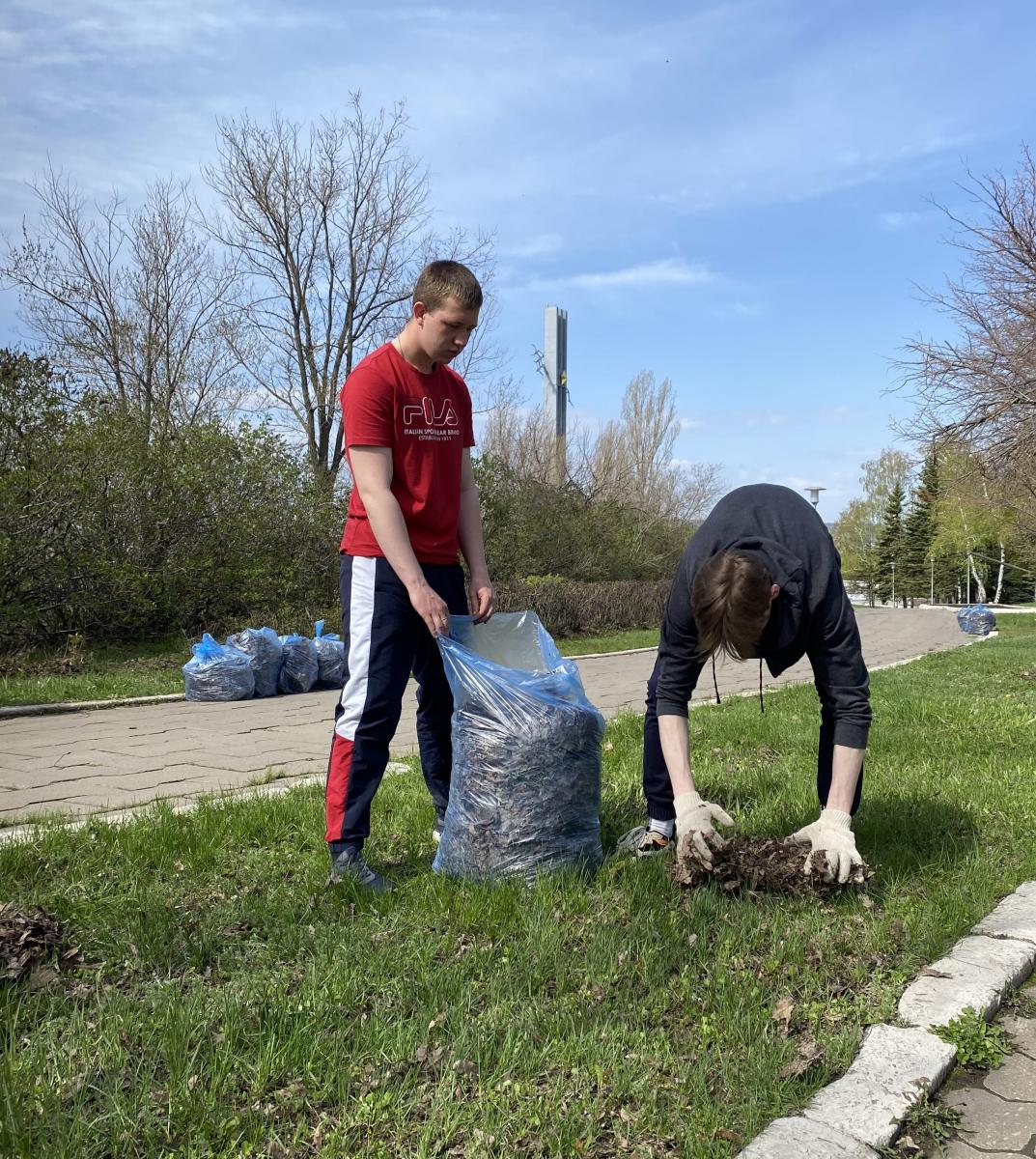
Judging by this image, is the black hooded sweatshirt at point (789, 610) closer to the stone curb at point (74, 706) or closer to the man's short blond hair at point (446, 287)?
the man's short blond hair at point (446, 287)

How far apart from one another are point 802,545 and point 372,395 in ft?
4.85

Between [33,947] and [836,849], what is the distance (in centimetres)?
236

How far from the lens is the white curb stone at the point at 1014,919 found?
313cm

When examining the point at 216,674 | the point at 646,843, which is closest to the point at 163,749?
the point at 216,674

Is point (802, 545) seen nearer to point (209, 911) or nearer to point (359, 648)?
point (359, 648)

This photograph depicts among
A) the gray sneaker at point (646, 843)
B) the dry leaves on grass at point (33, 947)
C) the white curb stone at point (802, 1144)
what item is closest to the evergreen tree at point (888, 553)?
the gray sneaker at point (646, 843)

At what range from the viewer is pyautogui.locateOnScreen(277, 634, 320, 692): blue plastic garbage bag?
987cm

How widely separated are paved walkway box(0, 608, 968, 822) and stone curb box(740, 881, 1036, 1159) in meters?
3.30

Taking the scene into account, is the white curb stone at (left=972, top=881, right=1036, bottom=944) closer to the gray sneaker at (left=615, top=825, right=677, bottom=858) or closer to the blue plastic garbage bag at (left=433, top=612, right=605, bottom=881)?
the gray sneaker at (left=615, top=825, right=677, bottom=858)

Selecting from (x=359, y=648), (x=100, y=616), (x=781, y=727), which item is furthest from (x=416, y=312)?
(x=100, y=616)

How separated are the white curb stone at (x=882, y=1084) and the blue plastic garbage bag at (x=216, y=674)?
758cm

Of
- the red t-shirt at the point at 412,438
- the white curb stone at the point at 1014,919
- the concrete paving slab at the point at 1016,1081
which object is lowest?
the concrete paving slab at the point at 1016,1081

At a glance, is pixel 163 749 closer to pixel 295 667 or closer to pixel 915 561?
pixel 295 667

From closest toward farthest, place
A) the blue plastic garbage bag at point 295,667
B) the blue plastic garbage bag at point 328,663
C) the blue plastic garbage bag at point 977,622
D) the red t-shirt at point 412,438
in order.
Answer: the red t-shirt at point 412,438
the blue plastic garbage bag at point 295,667
the blue plastic garbage bag at point 328,663
the blue plastic garbage bag at point 977,622
